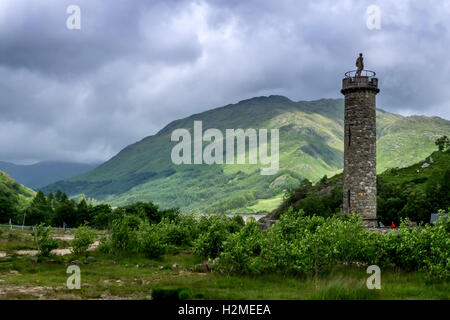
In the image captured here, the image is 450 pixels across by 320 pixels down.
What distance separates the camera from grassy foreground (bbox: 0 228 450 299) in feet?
72.1

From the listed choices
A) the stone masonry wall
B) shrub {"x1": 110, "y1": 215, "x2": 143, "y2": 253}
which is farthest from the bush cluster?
the stone masonry wall

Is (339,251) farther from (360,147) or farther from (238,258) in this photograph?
(360,147)

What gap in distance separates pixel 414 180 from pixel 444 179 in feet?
67.2

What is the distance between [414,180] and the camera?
368ft

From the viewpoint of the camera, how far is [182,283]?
85.8 ft

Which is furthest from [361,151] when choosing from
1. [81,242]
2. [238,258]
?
[81,242]

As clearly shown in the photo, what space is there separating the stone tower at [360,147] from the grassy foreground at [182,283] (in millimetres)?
18244

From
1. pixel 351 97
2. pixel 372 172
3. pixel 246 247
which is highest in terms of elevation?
pixel 351 97

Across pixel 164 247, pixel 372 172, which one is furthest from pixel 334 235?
pixel 372 172

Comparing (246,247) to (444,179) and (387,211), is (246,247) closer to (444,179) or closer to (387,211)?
(387,211)

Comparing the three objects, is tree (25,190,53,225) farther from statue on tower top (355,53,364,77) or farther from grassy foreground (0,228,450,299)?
statue on tower top (355,53,364,77)

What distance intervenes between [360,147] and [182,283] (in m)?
28.6

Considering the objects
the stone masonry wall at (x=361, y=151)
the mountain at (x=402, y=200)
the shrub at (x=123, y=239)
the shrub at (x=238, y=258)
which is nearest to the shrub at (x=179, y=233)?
the shrub at (x=123, y=239)
